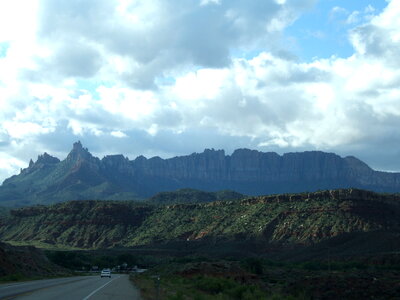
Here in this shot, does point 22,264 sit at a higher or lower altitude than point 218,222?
lower

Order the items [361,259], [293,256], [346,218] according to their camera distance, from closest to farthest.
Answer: [361,259] → [293,256] → [346,218]

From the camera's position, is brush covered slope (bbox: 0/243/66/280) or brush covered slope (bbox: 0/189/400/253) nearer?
brush covered slope (bbox: 0/243/66/280)

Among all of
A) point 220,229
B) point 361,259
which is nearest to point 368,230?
point 361,259

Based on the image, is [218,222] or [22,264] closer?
[22,264]

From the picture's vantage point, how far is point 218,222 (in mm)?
132375

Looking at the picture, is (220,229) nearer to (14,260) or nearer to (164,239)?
(164,239)

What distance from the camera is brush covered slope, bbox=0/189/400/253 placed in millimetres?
113750

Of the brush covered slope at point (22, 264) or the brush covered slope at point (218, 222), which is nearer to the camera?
the brush covered slope at point (22, 264)

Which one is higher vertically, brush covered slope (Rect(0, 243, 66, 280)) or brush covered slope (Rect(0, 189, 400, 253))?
brush covered slope (Rect(0, 189, 400, 253))

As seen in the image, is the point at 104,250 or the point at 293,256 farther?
the point at 104,250

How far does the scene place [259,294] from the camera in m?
38.7

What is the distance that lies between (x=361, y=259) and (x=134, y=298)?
2334 inches

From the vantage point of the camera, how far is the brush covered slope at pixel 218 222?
373ft

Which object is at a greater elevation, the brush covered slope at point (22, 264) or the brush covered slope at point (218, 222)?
the brush covered slope at point (218, 222)
